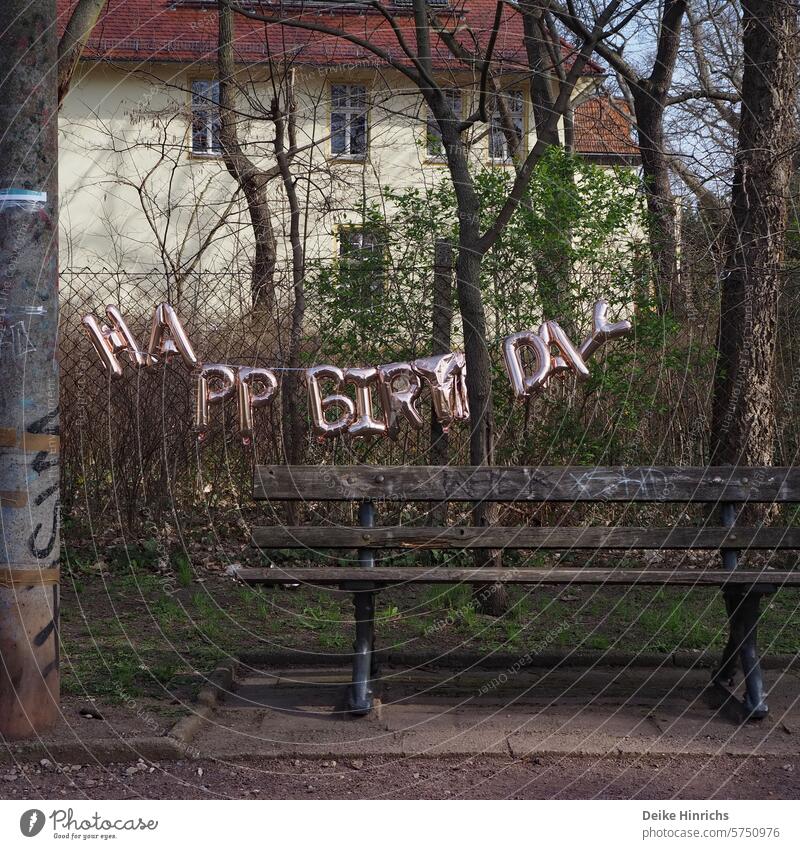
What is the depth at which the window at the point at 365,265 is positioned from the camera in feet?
22.2

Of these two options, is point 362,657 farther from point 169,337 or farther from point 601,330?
point 601,330

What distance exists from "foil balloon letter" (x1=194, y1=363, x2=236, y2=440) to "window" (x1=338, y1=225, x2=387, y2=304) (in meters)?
1.84

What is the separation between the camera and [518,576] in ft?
13.5

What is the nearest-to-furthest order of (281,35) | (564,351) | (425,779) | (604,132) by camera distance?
(425,779) < (564,351) < (281,35) < (604,132)

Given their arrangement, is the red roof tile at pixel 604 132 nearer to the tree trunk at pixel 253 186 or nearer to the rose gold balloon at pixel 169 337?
the tree trunk at pixel 253 186

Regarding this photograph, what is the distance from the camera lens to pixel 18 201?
3959 millimetres

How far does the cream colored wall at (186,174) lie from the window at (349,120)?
5.3 inches

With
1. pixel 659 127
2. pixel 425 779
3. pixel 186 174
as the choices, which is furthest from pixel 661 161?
pixel 425 779

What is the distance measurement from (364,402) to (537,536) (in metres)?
1.13

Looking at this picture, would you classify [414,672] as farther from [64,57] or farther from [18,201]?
[64,57]

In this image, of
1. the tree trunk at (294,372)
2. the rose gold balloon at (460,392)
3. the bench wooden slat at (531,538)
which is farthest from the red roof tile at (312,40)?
the bench wooden slat at (531,538)

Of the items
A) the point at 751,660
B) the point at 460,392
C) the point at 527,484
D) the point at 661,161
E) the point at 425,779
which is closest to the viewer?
the point at 425,779

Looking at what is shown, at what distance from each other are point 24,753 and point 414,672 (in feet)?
6.07

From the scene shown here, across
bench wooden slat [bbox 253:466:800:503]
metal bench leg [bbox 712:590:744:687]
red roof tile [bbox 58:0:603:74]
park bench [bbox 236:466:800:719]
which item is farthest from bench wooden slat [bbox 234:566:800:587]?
red roof tile [bbox 58:0:603:74]
